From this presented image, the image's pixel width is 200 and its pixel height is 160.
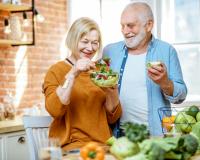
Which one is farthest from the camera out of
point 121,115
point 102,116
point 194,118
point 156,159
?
point 121,115

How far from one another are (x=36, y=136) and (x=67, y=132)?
183 millimetres

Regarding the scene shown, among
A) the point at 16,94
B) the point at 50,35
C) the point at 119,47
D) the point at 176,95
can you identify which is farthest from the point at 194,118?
the point at 50,35

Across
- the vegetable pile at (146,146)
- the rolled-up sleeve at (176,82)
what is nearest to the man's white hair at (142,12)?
the rolled-up sleeve at (176,82)

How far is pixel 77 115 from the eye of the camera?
2.80 meters

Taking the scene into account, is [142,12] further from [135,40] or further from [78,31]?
[78,31]

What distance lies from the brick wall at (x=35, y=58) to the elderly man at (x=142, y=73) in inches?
77.7

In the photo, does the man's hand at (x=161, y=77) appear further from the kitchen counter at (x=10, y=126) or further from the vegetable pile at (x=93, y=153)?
the kitchen counter at (x=10, y=126)

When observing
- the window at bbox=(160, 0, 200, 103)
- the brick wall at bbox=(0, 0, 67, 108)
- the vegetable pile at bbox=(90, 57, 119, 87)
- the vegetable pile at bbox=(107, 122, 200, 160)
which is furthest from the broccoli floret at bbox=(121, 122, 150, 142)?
the window at bbox=(160, 0, 200, 103)

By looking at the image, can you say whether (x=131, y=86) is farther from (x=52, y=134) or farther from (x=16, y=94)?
(x=16, y=94)

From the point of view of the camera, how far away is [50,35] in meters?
5.54

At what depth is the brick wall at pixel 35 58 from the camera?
4.94m

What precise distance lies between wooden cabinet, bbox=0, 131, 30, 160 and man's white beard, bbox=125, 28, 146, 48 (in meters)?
1.54

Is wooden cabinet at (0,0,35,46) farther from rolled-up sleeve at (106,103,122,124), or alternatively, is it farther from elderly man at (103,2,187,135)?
rolled-up sleeve at (106,103,122,124)

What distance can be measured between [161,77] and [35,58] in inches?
107
